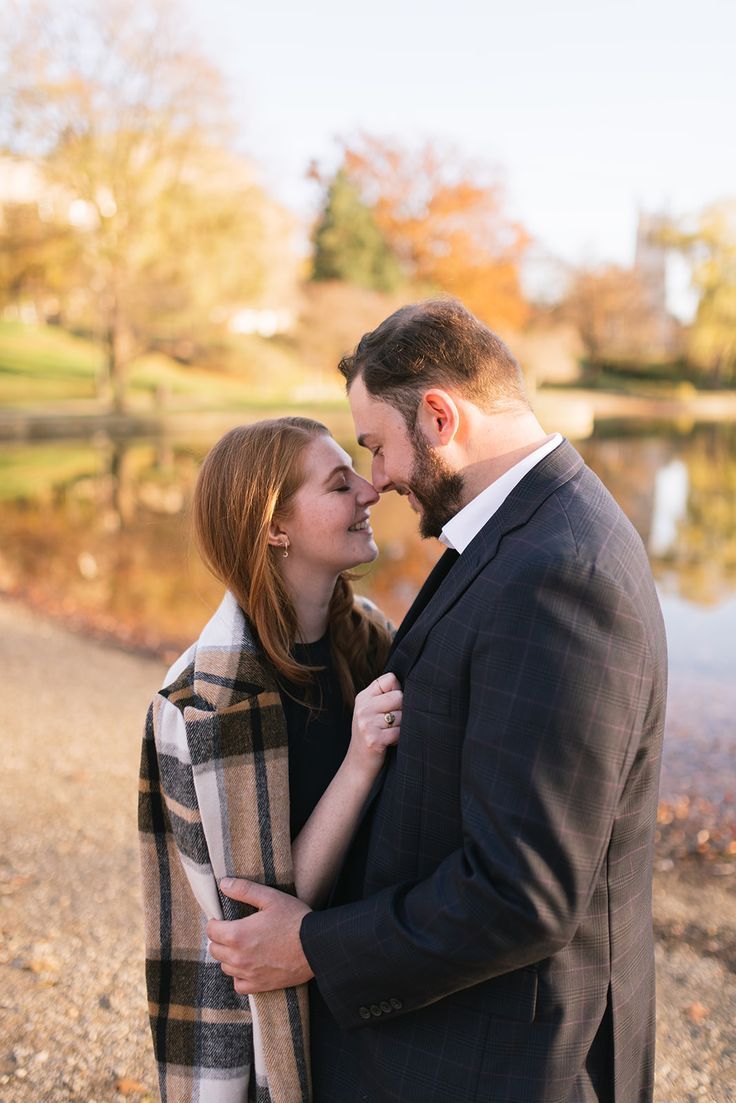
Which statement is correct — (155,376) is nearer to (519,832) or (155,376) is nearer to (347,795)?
(347,795)

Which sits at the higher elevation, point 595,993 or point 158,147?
point 158,147

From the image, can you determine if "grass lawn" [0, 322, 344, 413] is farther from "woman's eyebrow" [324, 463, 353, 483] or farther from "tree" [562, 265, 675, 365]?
"woman's eyebrow" [324, 463, 353, 483]

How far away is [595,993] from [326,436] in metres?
1.37

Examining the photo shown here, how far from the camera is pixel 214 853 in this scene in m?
1.91

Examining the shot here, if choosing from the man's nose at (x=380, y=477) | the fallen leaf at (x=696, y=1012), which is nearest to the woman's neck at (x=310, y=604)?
the man's nose at (x=380, y=477)

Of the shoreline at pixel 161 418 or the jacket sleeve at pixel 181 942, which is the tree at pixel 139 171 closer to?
the shoreline at pixel 161 418

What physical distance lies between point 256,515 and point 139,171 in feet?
103

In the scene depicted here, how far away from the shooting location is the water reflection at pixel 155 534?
11227 mm

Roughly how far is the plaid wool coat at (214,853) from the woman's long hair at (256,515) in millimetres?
76

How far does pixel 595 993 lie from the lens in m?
1.60

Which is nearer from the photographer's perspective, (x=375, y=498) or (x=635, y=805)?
(x=635, y=805)

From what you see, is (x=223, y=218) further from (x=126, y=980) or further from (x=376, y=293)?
(x=126, y=980)

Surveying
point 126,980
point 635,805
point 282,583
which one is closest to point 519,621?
point 635,805

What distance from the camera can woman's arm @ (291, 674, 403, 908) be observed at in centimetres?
175
